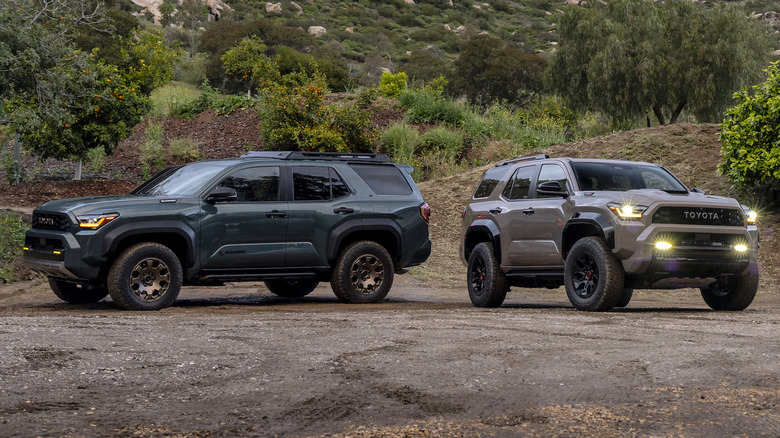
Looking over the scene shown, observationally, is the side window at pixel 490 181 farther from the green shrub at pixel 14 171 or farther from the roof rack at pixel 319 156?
the green shrub at pixel 14 171

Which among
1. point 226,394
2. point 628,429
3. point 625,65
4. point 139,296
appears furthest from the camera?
point 625,65

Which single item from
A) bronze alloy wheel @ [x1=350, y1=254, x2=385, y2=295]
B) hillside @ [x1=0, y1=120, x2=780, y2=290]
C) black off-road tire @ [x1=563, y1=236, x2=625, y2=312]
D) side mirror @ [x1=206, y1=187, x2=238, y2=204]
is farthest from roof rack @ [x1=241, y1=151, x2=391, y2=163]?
hillside @ [x1=0, y1=120, x2=780, y2=290]

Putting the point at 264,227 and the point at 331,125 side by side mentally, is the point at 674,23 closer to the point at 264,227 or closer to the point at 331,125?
the point at 331,125

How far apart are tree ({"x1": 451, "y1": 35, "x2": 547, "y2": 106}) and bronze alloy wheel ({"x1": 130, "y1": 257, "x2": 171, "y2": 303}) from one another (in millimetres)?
46554

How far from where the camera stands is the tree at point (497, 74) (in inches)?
2242

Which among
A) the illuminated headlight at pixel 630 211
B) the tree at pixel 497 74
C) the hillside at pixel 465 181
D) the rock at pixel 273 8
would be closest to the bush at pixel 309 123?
the hillside at pixel 465 181

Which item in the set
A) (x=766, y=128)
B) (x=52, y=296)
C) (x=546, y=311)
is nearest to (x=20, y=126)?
(x=52, y=296)

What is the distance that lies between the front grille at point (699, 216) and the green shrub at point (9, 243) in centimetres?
974

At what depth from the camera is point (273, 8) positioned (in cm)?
9338

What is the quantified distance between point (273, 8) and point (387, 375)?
90.3m

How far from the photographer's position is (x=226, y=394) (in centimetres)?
598

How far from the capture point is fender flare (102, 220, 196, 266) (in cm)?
1054

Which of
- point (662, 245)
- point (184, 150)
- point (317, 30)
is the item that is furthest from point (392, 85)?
point (317, 30)

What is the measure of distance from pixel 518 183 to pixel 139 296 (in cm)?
505
